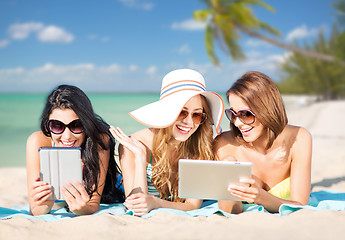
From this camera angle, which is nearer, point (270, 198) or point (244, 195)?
point (244, 195)

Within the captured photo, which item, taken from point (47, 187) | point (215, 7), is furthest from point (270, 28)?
point (47, 187)

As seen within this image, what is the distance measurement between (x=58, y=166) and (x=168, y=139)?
0.98m

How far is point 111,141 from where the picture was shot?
122 inches

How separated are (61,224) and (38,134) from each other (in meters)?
0.90

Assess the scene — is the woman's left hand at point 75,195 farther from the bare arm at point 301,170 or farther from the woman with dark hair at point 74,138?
the bare arm at point 301,170

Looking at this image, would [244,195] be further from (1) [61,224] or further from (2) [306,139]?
(1) [61,224]

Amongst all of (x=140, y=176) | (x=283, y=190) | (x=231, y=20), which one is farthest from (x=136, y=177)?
(x=231, y=20)

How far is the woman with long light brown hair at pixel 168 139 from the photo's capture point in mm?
2770

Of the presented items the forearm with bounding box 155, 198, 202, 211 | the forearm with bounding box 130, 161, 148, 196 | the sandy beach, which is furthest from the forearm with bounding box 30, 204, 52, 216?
the forearm with bounding box 155, 198, 202, 211

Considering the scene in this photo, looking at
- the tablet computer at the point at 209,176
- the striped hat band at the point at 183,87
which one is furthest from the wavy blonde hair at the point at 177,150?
the tablet computer at the point at 209,176

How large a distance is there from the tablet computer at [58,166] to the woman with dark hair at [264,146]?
1170 mm

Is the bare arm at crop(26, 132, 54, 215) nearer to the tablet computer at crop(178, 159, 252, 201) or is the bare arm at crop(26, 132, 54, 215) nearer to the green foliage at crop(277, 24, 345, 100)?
the tablet computer at crop(178, 159, 252, 201)

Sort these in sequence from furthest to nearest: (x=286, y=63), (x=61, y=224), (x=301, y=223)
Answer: (x=286, y=63) < (x=61, y=224) < (x=301, y=223)

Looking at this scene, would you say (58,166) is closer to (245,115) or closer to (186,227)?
(186,227)
